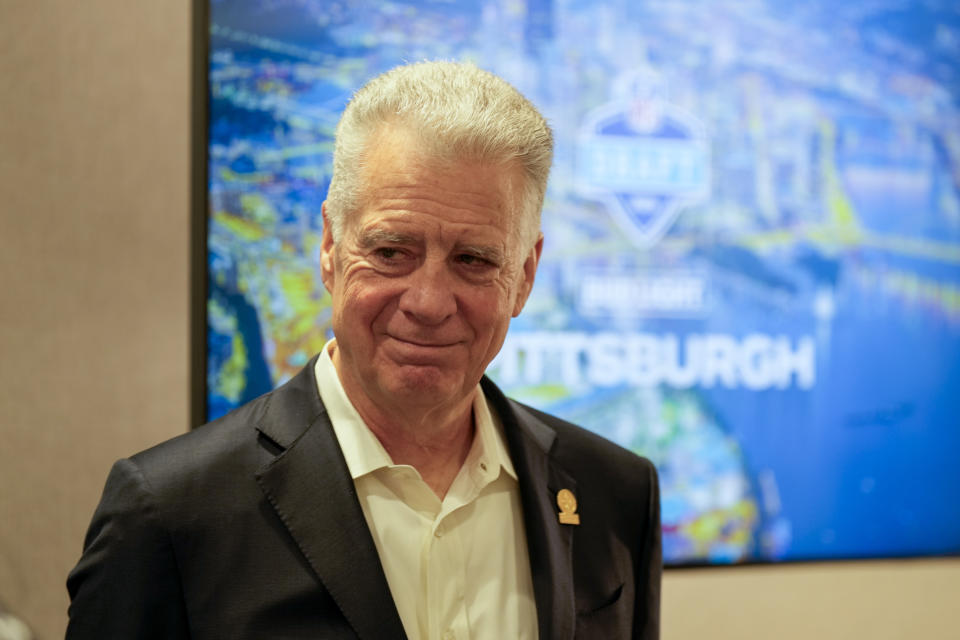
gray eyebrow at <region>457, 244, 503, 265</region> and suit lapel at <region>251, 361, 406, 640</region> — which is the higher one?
gray eyebrow at <region>457, 244, 503, 265</region>

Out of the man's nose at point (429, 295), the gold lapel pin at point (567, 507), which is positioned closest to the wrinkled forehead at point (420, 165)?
the man's nose at point (429, 295)

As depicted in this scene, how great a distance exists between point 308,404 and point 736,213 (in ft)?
5.66

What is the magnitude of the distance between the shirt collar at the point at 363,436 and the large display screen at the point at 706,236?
1047 millimetres

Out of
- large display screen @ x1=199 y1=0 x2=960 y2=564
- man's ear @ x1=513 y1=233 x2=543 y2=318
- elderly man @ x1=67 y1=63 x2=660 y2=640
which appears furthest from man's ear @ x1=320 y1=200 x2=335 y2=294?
large display screen @ x1=199 y1=0 x2=960 y2=564

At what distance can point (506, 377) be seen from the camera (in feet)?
8.22

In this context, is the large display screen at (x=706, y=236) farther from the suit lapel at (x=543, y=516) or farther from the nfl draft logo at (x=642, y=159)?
the suit lapel at (x=543, y=516)

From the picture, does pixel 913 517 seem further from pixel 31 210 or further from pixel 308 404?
pixel 31 210

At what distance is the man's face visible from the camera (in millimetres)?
1182

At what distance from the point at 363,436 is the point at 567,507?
37 cm

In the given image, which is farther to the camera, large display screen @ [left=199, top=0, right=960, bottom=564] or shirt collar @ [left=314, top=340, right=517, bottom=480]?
large display screen @ [left=199, top=0, right=960, bottom=564]

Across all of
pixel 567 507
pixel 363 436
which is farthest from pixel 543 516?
pixel 363 436

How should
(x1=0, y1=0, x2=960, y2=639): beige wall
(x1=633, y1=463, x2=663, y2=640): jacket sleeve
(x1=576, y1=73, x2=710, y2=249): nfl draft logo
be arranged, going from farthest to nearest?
(x1=576, y1=73, x2=710, y2=249): nfl draft logo → (x1=0, y1=0, x2=960, y2=639): beige wall → (x1=633, y1=463, x2=663, y2=640): jacket sleeve

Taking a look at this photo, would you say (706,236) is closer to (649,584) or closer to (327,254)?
(649,584)

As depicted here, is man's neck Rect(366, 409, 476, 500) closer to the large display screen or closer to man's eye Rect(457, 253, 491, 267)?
man's eye Rect(457, 253, 491, 267)
